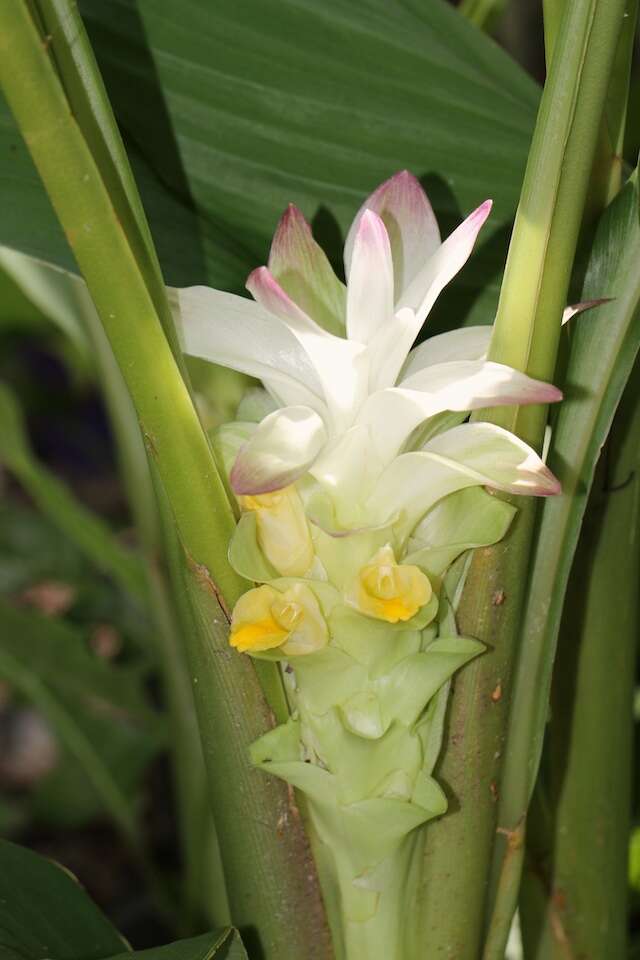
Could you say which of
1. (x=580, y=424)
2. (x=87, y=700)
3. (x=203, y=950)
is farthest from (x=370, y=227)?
(x=87, y=700)

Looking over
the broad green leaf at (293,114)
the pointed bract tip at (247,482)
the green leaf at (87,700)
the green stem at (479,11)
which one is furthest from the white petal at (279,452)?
the green leaf at (87,700)

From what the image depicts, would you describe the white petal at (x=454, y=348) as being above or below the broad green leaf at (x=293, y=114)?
below

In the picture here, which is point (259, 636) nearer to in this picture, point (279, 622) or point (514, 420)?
point (279, 622)

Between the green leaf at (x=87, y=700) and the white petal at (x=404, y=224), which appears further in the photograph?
the green leaf at (x=87, y=700)

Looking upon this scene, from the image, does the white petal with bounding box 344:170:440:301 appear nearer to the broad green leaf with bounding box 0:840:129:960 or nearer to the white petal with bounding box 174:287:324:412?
the white petal with bounding box 174:287:324:412

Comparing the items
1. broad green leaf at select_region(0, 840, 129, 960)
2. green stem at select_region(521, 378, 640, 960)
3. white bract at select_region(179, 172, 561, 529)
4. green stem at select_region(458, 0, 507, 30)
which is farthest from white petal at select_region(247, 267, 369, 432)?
green stem at select_region(458, 0, 507, 30)

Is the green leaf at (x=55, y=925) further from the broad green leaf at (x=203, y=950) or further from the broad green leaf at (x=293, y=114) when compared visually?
the broad green leaf at (x=293, y=114)
